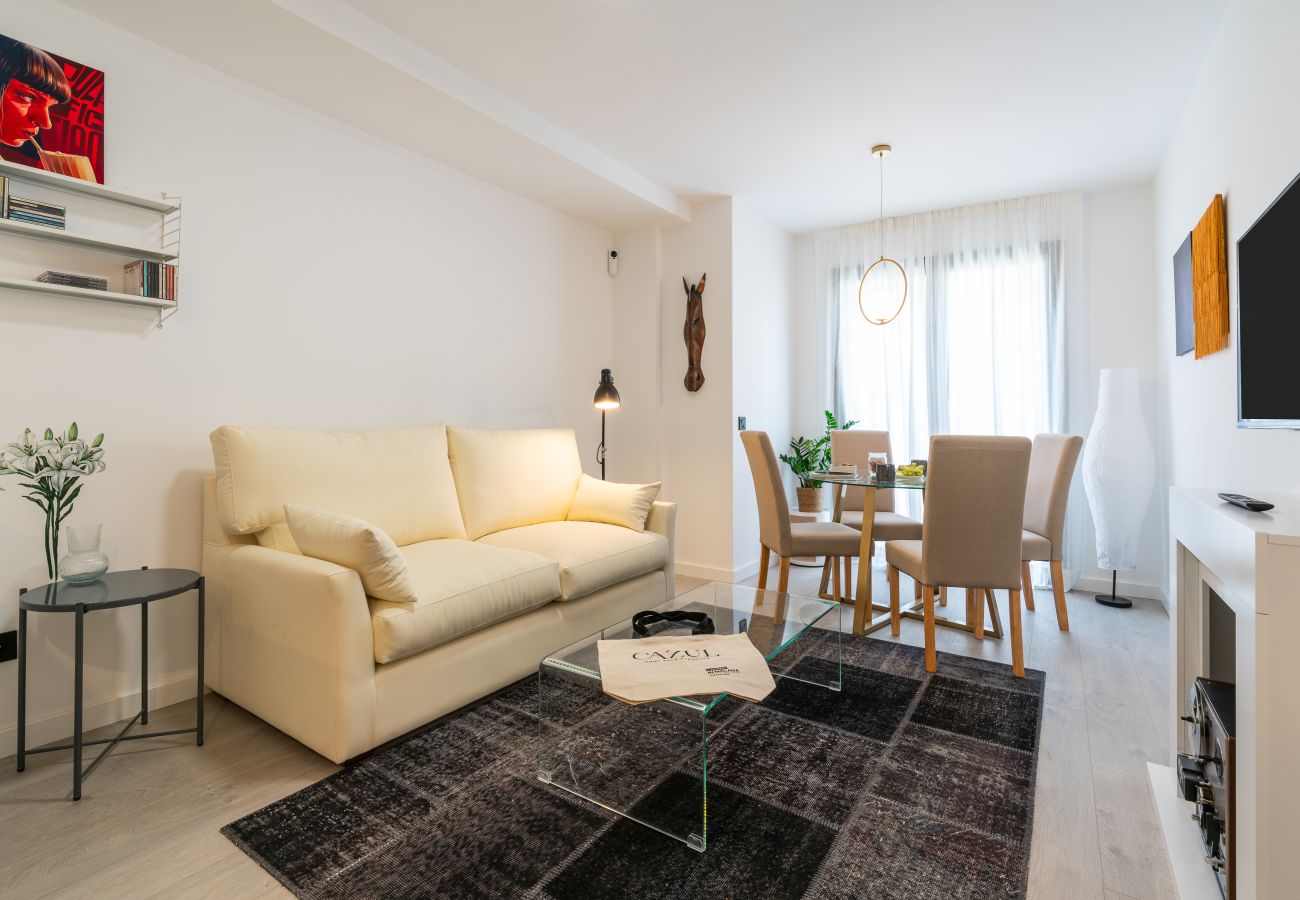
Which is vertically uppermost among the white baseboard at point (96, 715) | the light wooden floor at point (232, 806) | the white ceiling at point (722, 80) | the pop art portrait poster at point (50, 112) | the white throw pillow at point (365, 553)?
the white ceiling at point (722, 80)

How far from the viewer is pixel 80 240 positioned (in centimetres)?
220

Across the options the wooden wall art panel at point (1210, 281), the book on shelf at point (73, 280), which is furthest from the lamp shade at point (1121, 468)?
the book on shelf at point (73, 280)

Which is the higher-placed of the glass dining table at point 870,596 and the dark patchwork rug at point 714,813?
the glass dining table at point 870,596

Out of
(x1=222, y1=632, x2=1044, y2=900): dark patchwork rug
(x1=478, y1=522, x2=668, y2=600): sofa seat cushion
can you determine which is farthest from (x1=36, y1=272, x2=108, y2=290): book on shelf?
(x1=222, y1=632, x2=1044, y2=900): dark patchwork rug

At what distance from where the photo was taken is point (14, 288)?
6.89 ft

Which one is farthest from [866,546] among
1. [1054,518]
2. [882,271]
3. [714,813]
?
[714,813]

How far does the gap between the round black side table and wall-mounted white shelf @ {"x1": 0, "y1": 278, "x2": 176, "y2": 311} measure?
3.06 ft

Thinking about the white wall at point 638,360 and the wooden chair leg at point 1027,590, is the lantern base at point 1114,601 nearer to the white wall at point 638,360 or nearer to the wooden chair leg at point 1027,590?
the wooden chair leg at point 1027,590

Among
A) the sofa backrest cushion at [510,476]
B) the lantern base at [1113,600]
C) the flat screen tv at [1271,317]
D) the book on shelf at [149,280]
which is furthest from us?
the lantern base at [1113,600]

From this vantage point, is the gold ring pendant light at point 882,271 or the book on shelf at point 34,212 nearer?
the book on shelf at point 34,212

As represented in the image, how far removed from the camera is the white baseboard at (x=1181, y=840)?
1.47 m

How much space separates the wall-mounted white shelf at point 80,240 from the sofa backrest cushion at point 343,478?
67 centimetres

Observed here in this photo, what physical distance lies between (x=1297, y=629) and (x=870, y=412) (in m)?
4.03

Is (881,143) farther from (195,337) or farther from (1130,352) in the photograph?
(195,337)
